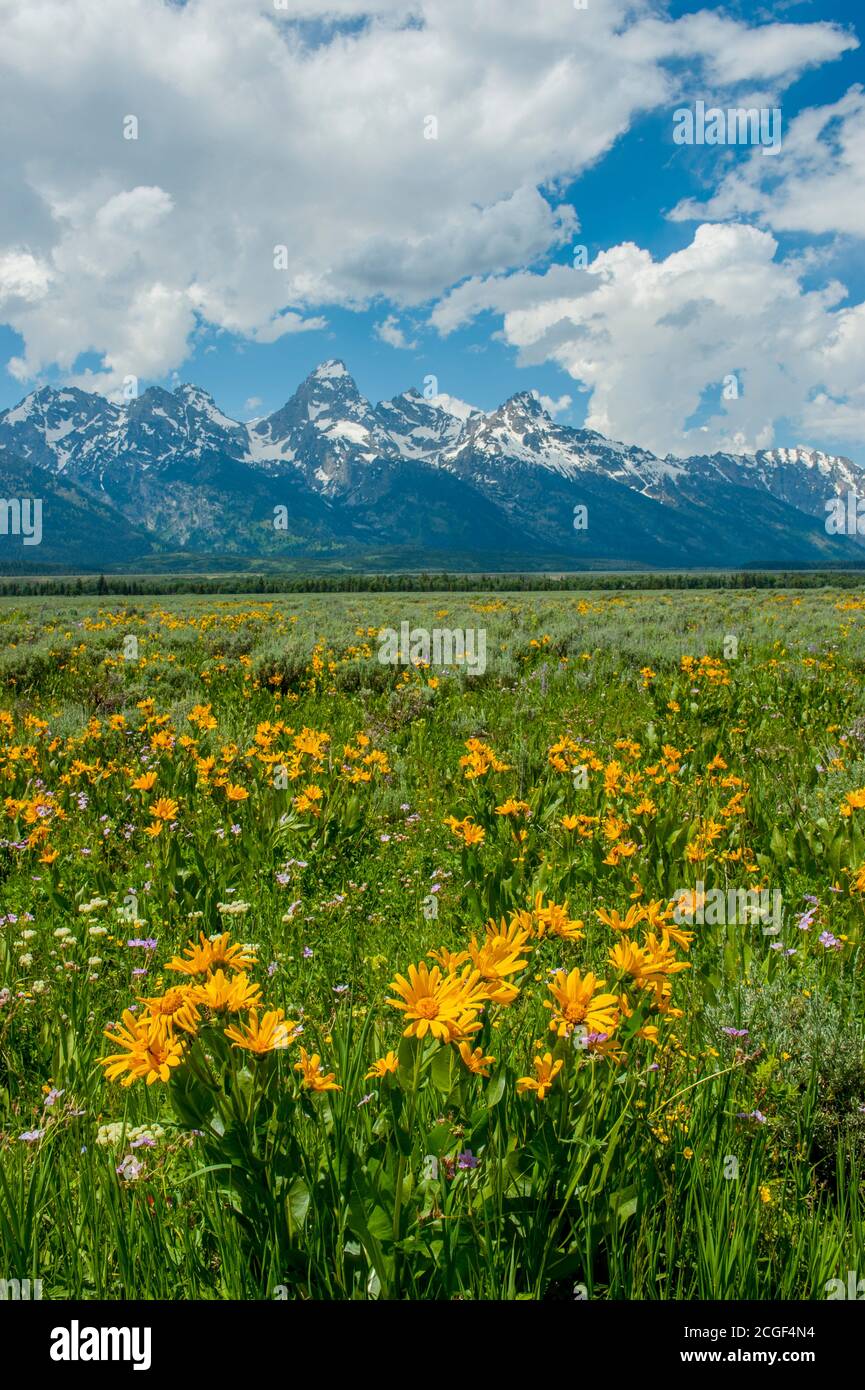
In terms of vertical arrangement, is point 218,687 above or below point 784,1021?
above

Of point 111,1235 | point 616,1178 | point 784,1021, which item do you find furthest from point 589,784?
point 111,1235

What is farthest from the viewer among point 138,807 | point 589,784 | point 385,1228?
point 589,784

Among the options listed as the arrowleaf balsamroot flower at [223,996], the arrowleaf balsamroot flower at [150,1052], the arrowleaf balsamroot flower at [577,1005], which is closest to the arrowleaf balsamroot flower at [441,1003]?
the arrowleaf balsamroot flower at [577,1005]

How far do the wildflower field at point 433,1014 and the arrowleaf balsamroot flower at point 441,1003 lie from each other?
11mm

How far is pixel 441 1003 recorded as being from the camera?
4.66ft

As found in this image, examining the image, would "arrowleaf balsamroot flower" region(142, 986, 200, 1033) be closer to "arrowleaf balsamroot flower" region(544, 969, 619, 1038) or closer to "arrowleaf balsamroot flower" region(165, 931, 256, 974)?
"arrowleaf balsamroot flower" region(165, 931, 256, 974)

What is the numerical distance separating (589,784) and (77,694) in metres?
7.41

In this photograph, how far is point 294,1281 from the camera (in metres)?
1.39

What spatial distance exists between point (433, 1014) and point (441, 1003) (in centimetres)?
A: 3

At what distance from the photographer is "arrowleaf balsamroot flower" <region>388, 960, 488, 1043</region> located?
1341 mm

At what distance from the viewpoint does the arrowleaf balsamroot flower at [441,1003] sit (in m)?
1.34

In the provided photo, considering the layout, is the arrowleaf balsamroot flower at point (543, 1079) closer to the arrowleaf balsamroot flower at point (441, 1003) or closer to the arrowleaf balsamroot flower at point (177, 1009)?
the arrowleaf balsamroot flower at point (441, 1003)

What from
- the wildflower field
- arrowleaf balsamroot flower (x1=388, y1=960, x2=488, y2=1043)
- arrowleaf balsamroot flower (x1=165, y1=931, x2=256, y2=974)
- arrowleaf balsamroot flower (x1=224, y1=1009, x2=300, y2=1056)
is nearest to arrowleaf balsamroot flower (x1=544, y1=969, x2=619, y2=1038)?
the wildflower field
